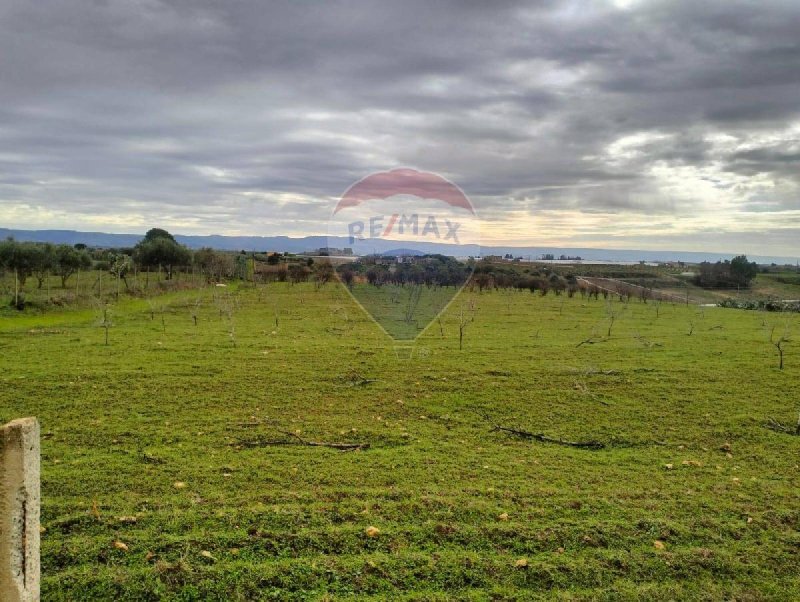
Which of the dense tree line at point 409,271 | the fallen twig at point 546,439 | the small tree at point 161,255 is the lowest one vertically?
the fallen twig at point 546,439

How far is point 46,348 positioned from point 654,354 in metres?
21.2

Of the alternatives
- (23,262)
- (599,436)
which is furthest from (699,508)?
(23,262)

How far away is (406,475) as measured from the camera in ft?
26.6

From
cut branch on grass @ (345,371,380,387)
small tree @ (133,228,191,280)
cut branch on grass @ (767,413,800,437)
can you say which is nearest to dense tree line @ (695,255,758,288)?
small tree @ (133,228,191,280)

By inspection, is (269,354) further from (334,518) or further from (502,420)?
(334,518)

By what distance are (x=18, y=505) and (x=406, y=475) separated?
582 cm

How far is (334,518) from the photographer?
259 inches

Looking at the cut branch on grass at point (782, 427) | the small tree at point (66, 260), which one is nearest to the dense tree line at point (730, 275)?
the cut branch on grass at point (782, 427)

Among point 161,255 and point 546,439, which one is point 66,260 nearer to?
point 161,255

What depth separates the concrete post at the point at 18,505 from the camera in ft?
9.34

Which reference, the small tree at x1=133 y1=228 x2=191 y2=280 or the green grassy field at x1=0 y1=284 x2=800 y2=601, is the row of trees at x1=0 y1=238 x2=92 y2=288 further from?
the green grassy field at x1=0 y1=284 x2=800 y2=601

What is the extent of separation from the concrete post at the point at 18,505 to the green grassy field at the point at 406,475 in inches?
97.3

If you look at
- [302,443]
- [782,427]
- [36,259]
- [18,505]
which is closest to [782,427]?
[782,427]

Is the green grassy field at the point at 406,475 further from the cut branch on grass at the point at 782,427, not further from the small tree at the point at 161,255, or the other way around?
the small tree at the point at 161,255
